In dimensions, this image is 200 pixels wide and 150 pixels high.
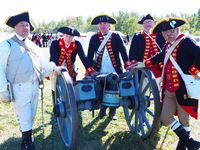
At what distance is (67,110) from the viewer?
429 cm

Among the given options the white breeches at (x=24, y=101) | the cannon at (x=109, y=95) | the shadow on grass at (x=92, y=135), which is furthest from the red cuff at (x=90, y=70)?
the white breeches at (x=24, y=101)

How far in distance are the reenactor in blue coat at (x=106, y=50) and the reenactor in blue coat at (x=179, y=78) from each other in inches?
51.4

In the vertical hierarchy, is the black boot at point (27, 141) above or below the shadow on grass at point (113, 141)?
above

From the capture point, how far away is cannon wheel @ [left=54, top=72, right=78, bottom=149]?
387cm

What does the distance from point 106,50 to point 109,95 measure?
1.37m

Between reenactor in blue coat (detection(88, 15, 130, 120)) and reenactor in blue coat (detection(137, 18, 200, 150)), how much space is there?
1.30 m

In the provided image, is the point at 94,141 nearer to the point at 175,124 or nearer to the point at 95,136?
the point at 95,136

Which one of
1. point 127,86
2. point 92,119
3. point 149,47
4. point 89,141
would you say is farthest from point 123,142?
point 149,47

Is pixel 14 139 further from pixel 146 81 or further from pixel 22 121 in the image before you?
pixel 146 81

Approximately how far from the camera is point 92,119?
5891mm

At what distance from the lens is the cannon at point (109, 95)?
4250 mm

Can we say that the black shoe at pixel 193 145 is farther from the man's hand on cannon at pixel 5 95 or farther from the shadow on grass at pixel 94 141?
the man's hand on cannon at pixel 5 95

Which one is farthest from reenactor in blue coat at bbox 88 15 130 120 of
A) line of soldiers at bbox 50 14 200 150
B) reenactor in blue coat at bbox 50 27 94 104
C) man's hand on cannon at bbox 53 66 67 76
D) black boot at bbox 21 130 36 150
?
black boot at bbox 21 130 36 150

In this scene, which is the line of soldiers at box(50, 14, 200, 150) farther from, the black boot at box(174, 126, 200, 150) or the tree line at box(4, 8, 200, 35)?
the tree line at box(4, 8, 200, 35)
